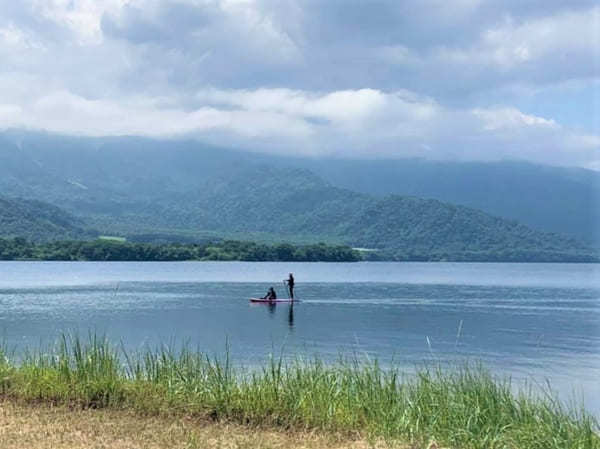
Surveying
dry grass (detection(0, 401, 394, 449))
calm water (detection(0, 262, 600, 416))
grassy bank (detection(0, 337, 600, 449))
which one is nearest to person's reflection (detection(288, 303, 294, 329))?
calm water (detection(0, 262, 600, 416))

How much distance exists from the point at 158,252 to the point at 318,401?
168m

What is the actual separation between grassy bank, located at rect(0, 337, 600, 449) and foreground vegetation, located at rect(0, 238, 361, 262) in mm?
162147

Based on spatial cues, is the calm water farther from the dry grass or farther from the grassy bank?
the dry grass

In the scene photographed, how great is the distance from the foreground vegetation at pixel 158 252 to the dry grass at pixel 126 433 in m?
164

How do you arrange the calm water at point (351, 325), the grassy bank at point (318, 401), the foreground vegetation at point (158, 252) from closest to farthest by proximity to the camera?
the grassy bank at point (318, 401) < the calm water at point (351, 325) < the foreground vegetation at point (158, 252)

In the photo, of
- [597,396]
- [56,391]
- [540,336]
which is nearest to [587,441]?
[56,391]

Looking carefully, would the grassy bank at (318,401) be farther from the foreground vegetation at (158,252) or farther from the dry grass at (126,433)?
the foreground vegetation at (158,252)

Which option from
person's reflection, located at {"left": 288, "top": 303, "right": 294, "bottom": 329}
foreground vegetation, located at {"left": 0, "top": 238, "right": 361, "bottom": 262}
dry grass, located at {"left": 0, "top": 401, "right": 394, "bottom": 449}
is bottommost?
person's reflection, located at {"left": 288, "top": 303, "right": 294, "bottom": 329}

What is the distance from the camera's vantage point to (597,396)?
76.9ft

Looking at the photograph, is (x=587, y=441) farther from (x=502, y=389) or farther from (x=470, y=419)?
(x=502, y=389)

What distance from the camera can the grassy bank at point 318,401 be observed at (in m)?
11.3

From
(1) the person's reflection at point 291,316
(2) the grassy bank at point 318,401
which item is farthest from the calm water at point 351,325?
(2) the grassy bank at point 318,401

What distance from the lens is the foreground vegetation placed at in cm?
17012

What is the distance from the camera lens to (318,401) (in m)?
12.9
